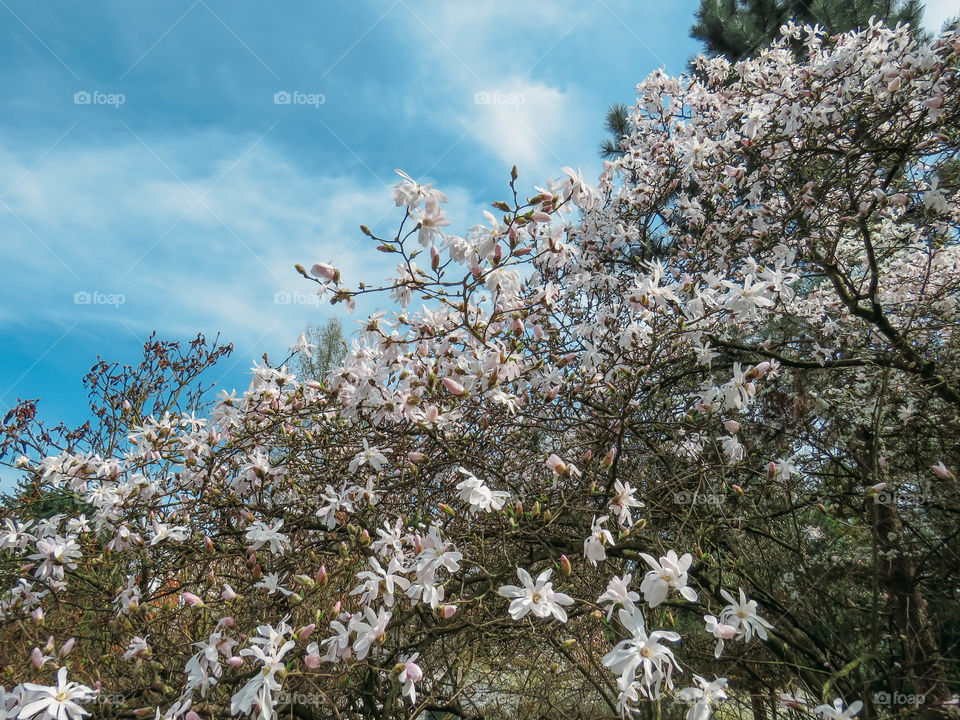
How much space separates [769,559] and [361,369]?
2666 millimetres

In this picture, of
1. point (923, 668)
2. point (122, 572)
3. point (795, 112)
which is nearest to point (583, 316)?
point (795, 112)

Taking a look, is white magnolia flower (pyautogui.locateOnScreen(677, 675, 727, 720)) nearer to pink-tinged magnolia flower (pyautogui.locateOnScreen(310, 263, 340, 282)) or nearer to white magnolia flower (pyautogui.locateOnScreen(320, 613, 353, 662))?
white magnolia flower (pyautogui.locateOnScreen(320, 613, 353, 662))

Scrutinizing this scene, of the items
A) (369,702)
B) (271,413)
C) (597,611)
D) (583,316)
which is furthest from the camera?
(583,316)

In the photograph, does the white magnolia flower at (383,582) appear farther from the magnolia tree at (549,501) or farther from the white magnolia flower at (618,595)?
the white magnolia flower at (618,595)

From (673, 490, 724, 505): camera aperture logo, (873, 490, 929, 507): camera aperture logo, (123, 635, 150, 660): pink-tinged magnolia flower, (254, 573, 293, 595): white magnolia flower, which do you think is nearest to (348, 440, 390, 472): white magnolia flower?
(254, 573, 293, 595): white magnolia flower

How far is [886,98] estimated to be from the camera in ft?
11.6

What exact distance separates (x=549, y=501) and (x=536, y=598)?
64 cm

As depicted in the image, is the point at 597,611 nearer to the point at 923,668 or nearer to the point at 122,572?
the point at 923,668

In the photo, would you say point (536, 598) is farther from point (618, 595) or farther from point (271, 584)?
point (271, 584)

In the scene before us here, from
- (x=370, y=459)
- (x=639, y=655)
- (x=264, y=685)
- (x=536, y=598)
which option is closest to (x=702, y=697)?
(x=639, y=655)

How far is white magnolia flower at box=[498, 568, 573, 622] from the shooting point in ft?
5.34

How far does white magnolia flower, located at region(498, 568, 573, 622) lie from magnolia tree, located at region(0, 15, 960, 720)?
1 cm

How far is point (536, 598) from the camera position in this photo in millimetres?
1674

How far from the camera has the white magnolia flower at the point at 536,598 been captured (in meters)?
1.63
